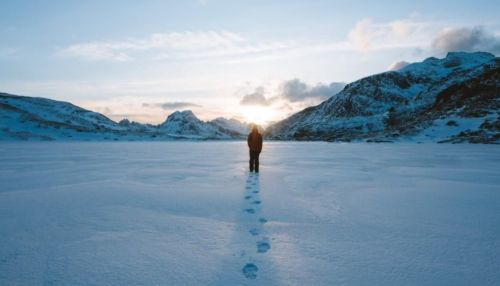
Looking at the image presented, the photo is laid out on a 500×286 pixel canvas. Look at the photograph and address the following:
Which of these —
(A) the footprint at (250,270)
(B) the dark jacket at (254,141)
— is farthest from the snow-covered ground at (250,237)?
(B) the dark jacket at (254,141)

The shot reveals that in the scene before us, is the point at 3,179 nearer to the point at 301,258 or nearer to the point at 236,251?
the point at 236,251

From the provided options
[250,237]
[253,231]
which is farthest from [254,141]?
[250,237]

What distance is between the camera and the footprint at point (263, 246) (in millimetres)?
4893

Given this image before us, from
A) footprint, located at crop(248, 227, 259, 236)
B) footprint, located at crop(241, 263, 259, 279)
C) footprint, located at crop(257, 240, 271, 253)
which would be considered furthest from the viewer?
footprint, located at crop(248, 227, 259, 236)

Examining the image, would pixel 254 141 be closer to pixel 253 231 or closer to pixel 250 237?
pixel 253 231

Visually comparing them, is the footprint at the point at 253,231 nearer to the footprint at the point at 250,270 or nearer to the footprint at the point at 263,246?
the footprint at the point at 263,246

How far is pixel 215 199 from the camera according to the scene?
9062 millimetres

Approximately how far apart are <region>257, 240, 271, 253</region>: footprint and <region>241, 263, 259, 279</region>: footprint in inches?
22.5

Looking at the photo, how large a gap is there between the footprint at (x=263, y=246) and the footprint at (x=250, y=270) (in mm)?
572

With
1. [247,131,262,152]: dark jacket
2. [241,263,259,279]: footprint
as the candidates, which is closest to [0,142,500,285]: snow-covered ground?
[241,263,259,279]: footprint

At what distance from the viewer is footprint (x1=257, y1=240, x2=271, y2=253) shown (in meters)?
4.89

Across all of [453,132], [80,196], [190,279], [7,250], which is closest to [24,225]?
[7,250]

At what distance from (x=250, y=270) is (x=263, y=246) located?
0.96 meters

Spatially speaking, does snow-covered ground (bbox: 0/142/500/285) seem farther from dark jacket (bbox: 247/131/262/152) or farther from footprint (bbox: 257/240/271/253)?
Answer: dark jacket (bbox: 247/131/262/152)
